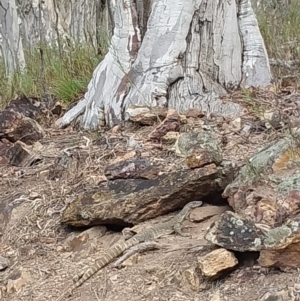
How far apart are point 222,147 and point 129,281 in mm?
1127

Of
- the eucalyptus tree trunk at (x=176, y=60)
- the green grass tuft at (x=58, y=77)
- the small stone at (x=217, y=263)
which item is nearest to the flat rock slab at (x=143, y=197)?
the small stone at (x=217, y=263)

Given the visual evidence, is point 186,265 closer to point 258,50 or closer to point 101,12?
point 258,50

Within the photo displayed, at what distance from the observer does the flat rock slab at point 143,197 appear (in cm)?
343

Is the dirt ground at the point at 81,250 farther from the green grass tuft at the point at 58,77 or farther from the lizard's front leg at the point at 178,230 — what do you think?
the green grass tuft at the point at 58,77

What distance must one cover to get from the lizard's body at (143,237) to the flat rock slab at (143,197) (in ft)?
0.30

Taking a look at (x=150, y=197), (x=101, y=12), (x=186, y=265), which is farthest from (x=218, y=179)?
(x=101, y=12)

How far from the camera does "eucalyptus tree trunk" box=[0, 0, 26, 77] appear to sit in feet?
21.5

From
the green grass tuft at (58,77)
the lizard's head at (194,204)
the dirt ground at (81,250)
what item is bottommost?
the dirt ground at (81,250)

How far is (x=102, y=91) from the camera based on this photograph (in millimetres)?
4855

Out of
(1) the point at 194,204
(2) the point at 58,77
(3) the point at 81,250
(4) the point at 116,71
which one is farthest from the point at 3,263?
(2) the point at 58,77

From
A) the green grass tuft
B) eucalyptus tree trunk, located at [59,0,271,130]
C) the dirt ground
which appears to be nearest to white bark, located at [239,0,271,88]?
eucalyptus tree trunk, located at [59,0,271,130]

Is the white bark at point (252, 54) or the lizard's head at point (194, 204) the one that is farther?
the white bark at point (252, 54)

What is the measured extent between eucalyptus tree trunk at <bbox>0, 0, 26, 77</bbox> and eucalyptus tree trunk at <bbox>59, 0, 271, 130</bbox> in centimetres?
173

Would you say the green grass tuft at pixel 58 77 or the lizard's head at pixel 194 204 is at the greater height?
the green grass tuft at pixel 58 77
